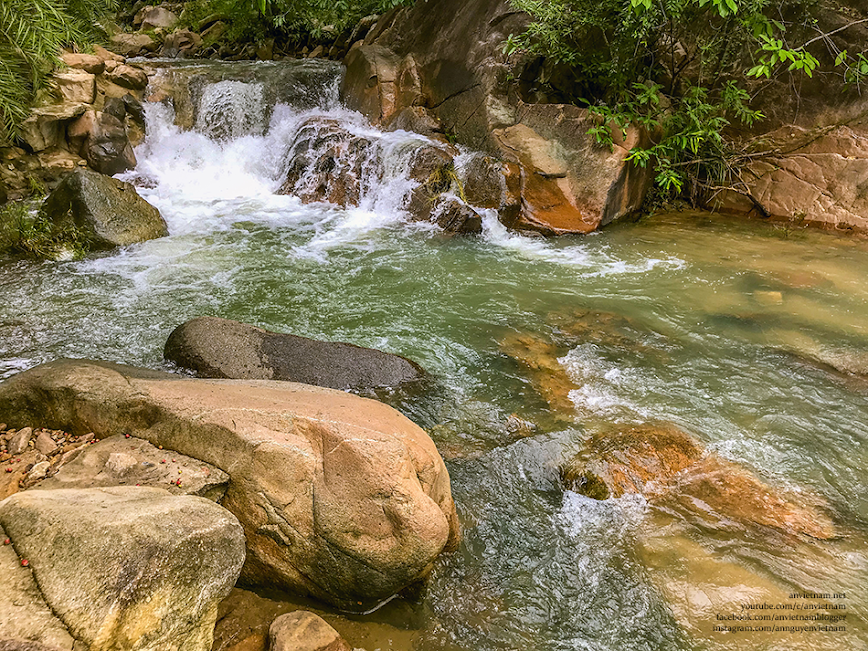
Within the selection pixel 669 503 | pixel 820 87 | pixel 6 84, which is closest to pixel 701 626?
pixel 669 503

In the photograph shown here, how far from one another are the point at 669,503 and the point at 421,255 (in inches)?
179

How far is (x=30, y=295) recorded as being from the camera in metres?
5.63

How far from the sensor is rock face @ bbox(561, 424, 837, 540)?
3.30m

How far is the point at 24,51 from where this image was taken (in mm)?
7703

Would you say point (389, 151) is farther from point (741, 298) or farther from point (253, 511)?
point (253, 511)

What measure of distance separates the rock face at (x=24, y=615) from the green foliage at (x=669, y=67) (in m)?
7.61

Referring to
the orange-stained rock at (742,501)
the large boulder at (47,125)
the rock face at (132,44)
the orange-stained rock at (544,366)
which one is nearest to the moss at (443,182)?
the orange-stained rock at (544,366)

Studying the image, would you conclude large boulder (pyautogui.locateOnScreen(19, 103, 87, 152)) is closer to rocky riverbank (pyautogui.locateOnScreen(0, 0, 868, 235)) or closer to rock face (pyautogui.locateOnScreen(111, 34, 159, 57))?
rocky riverbank (pyautogui.locateOnScreen(0, 0, 868, 235))

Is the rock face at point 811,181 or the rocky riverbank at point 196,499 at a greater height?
the rock face at point 811,181

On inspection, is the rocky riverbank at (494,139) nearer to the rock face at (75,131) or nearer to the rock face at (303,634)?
the rock face at (75,131)

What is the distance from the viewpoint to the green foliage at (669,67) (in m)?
7.70

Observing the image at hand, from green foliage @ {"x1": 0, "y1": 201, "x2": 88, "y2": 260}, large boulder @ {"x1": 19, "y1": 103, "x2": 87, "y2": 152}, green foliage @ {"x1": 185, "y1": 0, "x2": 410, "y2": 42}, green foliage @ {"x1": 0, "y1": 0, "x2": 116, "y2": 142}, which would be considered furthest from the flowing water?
green foliage @ {"x1": 185, "y1": 0, "x2": 410, "y2": 42}

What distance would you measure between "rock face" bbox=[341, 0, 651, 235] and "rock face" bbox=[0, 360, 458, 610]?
5.86 metres

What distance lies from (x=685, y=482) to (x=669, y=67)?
25.1 feet
